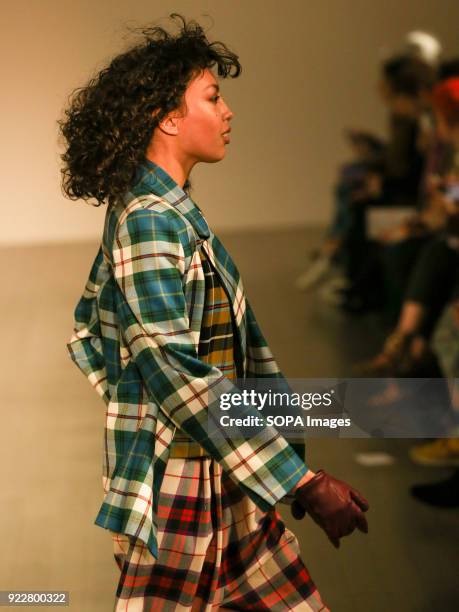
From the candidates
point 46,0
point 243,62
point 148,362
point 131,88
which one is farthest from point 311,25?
point 148,362

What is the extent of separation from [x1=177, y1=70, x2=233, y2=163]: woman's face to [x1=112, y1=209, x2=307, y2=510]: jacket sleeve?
134mm

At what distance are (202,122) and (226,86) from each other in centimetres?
58

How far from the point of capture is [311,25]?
2.34 m

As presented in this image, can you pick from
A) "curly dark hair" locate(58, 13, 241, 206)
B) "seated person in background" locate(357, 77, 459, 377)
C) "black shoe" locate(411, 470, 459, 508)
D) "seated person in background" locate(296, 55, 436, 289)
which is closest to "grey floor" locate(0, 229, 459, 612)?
"black shoe" locate(411, 470, 459, 508)

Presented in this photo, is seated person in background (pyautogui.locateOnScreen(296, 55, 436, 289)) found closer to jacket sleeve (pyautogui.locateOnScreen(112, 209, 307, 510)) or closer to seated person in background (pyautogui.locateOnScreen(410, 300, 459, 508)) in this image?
seated person in background (pyautogui.locateOnScreen(410, 300, 459, 508))

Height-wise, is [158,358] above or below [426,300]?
above

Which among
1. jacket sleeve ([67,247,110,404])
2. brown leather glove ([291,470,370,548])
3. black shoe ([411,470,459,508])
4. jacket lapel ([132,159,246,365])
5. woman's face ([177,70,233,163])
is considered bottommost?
black shoe ([411,470,459,508])

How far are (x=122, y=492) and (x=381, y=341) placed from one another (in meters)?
2.51

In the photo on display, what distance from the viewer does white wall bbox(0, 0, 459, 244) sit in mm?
2152

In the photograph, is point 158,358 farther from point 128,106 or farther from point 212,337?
point 128,106

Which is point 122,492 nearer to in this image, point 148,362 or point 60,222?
point 148,362

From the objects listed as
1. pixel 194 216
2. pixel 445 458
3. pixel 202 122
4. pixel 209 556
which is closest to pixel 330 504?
pixel 209 556

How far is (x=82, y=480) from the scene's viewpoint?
287 centimetres

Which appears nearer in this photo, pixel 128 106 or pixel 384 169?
pixel 128 106
